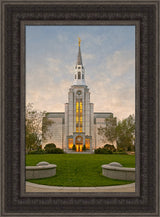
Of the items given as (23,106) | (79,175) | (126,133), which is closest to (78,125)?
(126,133)

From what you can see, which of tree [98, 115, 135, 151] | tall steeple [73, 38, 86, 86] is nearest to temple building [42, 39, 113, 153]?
tall steeple [73, 38, 86, 86]

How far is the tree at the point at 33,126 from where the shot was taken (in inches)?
859

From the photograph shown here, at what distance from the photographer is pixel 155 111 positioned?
433 centimetres

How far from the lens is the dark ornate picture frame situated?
13.8 feet

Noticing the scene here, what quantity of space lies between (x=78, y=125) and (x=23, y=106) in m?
33.0

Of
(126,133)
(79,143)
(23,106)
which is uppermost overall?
(23,106)

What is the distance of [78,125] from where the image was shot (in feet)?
122

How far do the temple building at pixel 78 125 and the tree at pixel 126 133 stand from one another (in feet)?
23.4

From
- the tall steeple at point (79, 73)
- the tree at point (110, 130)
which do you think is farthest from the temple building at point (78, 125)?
the tree at point (110, 130)

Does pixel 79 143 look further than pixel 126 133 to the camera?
Yes

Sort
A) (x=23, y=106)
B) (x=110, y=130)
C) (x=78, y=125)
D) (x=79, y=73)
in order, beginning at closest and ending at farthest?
(x=23, y=106), (x=110, y=130), (x=78, y=125), (x=79, y=73)

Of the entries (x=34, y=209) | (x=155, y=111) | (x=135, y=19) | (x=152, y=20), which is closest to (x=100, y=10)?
(x=135, y=19)

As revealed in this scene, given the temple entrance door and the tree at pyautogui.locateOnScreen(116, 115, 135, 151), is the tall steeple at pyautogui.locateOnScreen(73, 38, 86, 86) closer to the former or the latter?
the temple entrance door

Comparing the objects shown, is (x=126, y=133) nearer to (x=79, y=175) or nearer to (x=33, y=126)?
(x=33, y=126)
